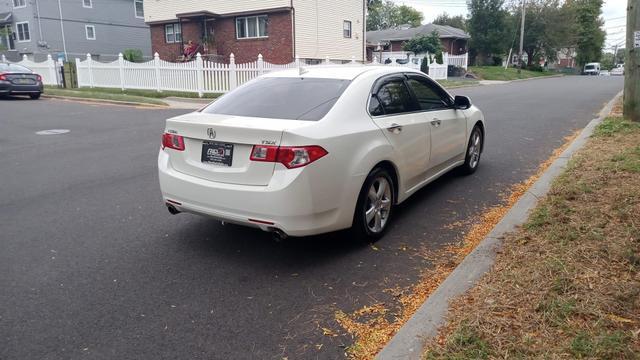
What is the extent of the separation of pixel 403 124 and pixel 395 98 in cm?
33

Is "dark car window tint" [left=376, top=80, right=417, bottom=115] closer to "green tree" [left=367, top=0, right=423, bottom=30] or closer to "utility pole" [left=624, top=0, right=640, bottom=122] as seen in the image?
"utility pole" [left=624, top=0, right=640, bottom=122]

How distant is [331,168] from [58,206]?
3.58m

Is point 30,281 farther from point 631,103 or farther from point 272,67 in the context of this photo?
point 272,67

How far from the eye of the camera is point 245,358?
294cm

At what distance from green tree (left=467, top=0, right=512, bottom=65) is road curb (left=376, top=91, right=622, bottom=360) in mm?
51981

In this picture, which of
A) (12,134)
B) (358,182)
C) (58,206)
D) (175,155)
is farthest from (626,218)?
(12,134)

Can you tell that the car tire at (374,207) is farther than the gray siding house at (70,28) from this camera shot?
No

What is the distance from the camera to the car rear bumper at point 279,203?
12.6 ft

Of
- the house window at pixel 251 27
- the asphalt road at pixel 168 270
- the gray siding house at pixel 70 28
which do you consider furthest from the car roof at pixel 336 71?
the gray siding house at pixel 70 28

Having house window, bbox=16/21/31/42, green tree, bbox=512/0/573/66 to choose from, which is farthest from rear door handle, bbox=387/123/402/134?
green tree, bbox=512/0/573/66

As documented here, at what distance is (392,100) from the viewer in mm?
5090

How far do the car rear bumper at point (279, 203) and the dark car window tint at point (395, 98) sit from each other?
1279mm

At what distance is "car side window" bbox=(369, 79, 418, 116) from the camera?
15.7ft

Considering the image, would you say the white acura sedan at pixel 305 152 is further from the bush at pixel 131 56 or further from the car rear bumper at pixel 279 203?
the bush at pixel 131 56
